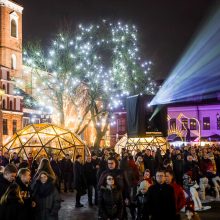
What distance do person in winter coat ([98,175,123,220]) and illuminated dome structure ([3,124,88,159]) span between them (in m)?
15.2

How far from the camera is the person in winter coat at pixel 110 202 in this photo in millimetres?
8180

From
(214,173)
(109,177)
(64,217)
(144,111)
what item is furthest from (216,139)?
(109,177)

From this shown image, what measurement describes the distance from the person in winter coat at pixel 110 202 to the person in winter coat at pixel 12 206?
209 cm

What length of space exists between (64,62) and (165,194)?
29500 mm

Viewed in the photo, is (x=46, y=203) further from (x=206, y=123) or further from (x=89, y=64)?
(x=206, y=123)

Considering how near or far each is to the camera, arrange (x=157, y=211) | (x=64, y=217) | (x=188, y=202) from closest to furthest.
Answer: (x=157, y=211) → (x=188, y=202) → (x=64, y=217)

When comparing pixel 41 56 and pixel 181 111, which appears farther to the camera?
pixel 181 111

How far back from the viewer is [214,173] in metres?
17.1

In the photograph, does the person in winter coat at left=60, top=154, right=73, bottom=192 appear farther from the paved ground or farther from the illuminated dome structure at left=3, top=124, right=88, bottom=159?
the paved ground

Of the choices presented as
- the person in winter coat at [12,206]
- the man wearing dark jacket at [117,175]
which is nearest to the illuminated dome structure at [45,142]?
the man wearing dark jacket at [117,175]

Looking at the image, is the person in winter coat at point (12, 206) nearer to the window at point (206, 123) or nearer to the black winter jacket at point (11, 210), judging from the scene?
the black winter jacket at point (11, 210)

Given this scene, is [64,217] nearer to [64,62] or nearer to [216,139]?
Result: [64,62]

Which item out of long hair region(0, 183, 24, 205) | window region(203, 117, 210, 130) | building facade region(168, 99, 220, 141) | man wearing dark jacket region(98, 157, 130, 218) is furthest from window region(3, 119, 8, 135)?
long hair region(0, 183, 24, 205)

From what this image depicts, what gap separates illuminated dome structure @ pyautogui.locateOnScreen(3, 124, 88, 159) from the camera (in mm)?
23484
